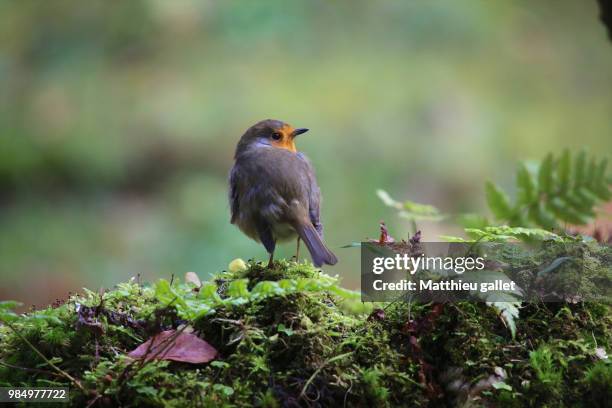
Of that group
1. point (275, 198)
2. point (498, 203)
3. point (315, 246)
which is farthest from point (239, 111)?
point (315, 246)

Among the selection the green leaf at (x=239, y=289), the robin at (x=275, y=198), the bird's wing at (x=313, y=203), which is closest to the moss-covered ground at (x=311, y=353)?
the green leaf at (x=239, y=289)

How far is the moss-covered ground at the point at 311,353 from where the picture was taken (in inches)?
78.4

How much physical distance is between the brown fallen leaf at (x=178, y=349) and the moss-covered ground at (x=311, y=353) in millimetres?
30

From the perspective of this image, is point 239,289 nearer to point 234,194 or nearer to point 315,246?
point 315,246

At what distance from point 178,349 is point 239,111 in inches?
273

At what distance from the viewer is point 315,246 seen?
10.0 ft

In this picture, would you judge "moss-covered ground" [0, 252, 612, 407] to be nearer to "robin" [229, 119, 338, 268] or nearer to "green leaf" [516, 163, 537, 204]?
"robin" [229, 119, 338, 268]

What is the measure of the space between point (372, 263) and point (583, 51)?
9.30 metres

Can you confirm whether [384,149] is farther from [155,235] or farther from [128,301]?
→ [128,301]

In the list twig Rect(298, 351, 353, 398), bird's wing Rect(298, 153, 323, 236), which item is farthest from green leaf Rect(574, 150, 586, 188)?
twig Rect(298, 351, 353, 398)

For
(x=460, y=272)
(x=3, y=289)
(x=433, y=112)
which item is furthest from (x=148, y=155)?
(x=460, y=272)

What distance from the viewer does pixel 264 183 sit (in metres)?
3.38

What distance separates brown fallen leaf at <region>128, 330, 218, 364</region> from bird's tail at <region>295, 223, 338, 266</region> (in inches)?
30.4

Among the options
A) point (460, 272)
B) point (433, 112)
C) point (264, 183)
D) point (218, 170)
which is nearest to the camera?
point (460, 272)
